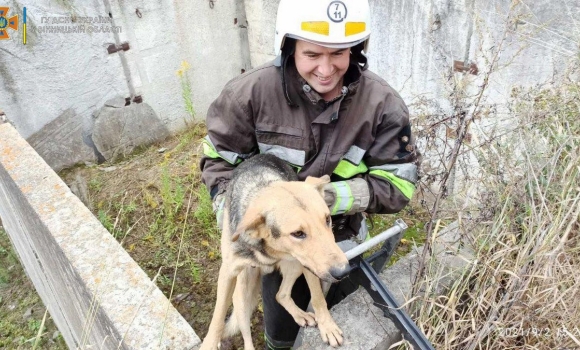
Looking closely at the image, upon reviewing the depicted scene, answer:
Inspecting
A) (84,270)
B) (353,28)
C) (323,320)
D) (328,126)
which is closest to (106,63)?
(84,270)

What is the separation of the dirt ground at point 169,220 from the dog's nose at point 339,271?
1.75 m

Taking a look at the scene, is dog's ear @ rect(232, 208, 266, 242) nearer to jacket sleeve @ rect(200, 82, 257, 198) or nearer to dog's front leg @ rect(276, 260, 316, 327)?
dog's front leg @ rect(276, 260, 316, 327)

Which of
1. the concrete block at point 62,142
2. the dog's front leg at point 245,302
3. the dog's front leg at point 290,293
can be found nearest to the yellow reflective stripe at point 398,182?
the dog's front leg at point 290,293

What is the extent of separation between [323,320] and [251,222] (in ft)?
2.52

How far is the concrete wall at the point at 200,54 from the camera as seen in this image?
368cm

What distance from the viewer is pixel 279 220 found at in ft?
6.24

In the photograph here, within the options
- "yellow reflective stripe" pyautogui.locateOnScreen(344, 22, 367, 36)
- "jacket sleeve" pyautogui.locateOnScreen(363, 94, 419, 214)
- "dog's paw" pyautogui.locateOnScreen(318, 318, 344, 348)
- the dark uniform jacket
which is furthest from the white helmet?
"dog's paw" pyautogui.locateOnScreen(318, 318, 344, 348)

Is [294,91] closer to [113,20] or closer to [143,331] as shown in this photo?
[143,331]

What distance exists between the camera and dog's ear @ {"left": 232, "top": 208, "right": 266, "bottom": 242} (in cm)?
192

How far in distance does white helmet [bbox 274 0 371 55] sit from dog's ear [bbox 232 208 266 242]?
934mm


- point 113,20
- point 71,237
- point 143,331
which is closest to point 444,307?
point 143,331

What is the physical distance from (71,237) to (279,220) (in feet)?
5.27

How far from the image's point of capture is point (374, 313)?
7.54 feet

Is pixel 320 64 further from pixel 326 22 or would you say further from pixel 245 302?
pixel 245 302
